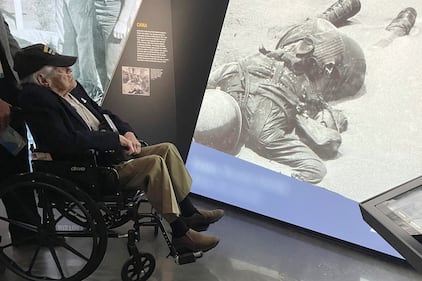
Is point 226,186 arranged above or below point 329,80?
below

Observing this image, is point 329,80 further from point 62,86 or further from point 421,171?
point 62,86

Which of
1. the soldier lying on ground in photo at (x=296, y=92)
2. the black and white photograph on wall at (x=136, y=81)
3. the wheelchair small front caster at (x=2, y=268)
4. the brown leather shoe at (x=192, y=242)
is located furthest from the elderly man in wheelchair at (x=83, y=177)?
the black and white photograph on wall at (x=136, y=81)

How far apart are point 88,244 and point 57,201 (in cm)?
57

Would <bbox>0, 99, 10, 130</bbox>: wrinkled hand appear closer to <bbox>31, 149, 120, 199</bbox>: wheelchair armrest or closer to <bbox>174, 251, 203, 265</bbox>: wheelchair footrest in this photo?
<bbox>31, 149, 120, 199</bbox>: wheelchair armrest

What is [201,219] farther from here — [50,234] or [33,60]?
[33,60]

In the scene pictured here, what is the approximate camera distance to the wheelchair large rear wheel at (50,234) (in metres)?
2.03

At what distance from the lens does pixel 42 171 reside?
6.93ft

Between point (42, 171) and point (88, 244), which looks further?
point (88, 244)

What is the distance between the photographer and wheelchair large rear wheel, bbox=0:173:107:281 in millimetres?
2027

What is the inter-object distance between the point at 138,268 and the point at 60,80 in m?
0.97

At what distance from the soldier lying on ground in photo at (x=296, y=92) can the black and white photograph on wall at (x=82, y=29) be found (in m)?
0.77

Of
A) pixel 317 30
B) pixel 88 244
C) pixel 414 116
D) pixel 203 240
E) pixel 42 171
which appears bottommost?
pixel 88 244

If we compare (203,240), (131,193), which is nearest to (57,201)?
(131,193)

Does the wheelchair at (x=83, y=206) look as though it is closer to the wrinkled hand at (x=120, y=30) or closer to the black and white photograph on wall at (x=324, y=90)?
the black and white photograph on wall at (x=324, y=90)
